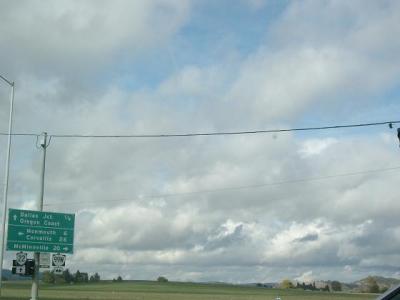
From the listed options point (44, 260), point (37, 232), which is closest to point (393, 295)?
point (44, 260)

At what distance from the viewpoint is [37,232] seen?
98.2 feet

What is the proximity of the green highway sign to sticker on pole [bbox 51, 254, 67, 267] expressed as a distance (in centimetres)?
104

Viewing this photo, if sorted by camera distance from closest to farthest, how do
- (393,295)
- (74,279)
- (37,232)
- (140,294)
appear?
(393,295)
(37,232)
(140,294)
(74,279)

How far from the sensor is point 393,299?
4.62 m

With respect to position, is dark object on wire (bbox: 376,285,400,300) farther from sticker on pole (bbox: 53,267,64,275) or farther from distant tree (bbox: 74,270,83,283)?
distant tree (bbox: 74,270,83,283)

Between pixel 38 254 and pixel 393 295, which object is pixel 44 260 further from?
pixel 393 295

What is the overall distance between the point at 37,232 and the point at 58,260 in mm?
1923

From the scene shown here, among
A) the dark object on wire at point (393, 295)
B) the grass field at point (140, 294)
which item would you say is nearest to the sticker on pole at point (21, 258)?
the dark object on wire at point (393, 295)

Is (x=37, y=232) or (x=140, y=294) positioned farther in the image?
(x=140, y=294)

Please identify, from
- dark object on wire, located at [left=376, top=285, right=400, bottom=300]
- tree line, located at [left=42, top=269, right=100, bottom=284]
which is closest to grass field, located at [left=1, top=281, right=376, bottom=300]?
tree line, located at [left=42, top=269, right=100, bottom=284]

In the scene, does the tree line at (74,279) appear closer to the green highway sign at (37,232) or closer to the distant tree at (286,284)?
the distant tree at (286,284)

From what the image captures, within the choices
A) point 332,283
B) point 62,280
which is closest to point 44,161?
point 62,280

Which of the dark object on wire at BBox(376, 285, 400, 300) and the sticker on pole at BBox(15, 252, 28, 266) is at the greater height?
the sticker on pole at BBox(15, 252, 28, 266)

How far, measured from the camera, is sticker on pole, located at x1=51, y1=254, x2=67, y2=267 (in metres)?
28.8
